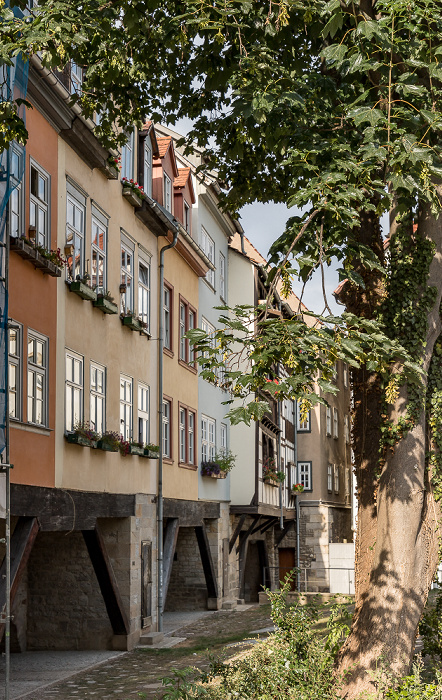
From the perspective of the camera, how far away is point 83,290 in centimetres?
1448

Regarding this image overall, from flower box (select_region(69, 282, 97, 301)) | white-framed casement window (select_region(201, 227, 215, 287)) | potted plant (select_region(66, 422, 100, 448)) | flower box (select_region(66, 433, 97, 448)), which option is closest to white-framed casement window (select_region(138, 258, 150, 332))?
flower box (select_region(69, 282, 97, 301))

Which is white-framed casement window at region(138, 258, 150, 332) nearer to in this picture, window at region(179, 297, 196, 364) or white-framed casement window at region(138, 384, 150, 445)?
white-framed casement window at region(138, 384, 150, 445)

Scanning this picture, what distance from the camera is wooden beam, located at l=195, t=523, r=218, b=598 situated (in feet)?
78.2

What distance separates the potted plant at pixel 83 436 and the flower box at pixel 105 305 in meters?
1.98

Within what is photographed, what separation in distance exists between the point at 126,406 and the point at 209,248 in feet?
32.1

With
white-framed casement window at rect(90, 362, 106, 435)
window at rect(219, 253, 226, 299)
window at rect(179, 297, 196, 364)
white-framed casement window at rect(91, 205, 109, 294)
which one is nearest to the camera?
white-framed casement window at rect(90, 362, 106, 435)

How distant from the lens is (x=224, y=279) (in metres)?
28.4

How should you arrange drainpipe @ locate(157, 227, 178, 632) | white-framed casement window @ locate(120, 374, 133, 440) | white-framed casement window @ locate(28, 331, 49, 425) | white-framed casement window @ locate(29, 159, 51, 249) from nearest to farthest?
white-framed casement window @ locate(28, 331, 49, 425) < white-framed casement window @ locate(29, 159, 51, 249) < white-framed casement window @ locate(120, 374, 133, 440) < drainpipe @ locate(157, 227, 178, 632)

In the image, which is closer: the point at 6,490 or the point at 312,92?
the point at 312,92

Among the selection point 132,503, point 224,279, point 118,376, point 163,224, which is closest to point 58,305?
point 118,376

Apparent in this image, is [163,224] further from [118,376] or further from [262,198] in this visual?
[262,198]

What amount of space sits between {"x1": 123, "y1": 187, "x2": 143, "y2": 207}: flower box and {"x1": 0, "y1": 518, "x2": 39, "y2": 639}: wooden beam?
7401 mm

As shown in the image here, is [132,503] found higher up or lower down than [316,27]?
lower down

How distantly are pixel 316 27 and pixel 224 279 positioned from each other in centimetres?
2061
